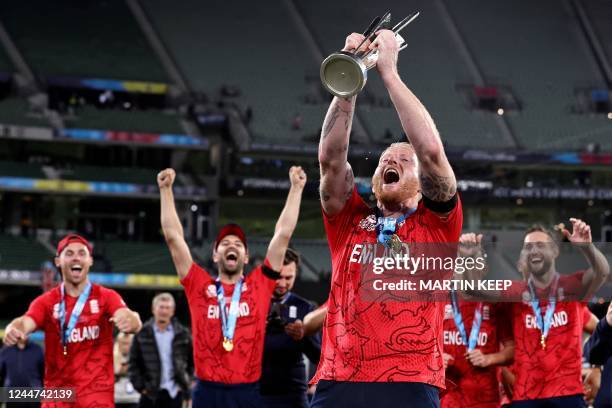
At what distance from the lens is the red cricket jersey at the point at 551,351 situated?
237 inches

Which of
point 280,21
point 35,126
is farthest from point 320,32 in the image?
point 35,126

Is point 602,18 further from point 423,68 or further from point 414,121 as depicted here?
point 414,121

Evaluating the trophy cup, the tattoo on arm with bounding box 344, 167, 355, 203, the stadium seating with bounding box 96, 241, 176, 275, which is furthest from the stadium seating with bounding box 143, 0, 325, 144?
the trophy cup

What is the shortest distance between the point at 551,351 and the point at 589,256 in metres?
0.85

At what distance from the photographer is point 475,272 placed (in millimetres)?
5742

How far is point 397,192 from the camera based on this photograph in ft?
11.2

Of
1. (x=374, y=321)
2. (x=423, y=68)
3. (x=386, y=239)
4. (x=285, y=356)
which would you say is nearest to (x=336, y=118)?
(x=386, y=239)

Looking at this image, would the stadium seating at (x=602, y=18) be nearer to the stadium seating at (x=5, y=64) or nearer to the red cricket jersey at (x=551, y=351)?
the stadium seating at (x=5, y=64)

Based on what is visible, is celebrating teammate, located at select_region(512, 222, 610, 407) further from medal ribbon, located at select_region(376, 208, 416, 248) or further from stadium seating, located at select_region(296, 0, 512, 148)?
stadium seating, located at select_region(296, 0, 512, 148)

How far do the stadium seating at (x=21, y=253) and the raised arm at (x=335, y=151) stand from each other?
2593 centimetres

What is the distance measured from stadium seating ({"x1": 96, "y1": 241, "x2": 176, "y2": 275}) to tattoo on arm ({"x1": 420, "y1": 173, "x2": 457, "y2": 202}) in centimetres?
2587

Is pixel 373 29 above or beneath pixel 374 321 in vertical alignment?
above

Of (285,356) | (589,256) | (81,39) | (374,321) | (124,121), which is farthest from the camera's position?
(81,39)

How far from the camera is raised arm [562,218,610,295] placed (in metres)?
5.36
